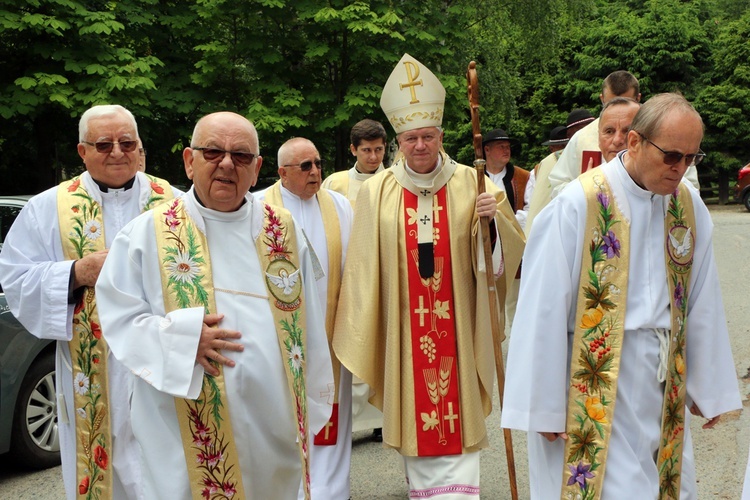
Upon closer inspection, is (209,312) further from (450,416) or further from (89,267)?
(450,416)

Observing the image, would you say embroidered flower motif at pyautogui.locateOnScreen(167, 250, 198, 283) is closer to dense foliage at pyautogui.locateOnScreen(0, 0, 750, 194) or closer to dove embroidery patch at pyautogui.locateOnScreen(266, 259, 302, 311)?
dove embroidery patch at pyautogui.locateOnScreen(266, 259, 302, 311)

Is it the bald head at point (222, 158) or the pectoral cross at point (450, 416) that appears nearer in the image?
the bald head at point (222, 158)

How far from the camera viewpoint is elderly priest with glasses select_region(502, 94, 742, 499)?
3.43 meters

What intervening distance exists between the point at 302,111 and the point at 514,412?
481 inches

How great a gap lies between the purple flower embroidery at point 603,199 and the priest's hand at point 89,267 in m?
2.18

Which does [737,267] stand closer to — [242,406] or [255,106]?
[255,106]

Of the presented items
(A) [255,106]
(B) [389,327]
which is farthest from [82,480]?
(A) [255,106]

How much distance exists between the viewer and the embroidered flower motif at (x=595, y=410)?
3436 mm

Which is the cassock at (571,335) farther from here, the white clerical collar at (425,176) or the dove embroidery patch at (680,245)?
the white clerical collar at (425,176)

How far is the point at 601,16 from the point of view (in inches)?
1398

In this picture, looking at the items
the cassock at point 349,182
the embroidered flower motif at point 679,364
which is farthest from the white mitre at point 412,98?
the embroidered flower motif at point 679,364

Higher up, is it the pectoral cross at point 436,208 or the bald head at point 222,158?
the bald head at point 222,158

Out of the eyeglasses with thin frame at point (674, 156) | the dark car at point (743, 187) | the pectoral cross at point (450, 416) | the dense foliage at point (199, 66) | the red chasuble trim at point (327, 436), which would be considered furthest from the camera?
the dark car at point (743, 187)

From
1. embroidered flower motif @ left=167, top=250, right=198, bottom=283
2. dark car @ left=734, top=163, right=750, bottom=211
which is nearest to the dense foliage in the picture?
dark car @ left=734, top=163, right=750, bottom=211
